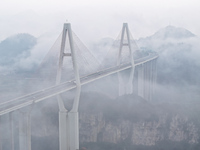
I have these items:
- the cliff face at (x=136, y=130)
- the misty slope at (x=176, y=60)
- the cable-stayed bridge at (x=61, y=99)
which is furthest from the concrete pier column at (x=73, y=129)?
the misty slope at (x=176, y=60)

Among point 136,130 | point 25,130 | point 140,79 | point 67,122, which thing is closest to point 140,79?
point 140,79

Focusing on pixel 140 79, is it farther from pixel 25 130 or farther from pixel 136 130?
pixel 25 130

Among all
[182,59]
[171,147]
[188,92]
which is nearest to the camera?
[171,147]

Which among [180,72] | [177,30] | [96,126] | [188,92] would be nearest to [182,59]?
[180,72]

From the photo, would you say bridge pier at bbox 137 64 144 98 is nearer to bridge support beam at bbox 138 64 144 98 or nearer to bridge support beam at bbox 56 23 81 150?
bridge support beam at bbox 138 64 144 98

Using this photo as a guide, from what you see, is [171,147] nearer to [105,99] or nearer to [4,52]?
[105,99]

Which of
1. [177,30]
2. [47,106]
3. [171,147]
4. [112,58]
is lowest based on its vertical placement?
[171,147]
